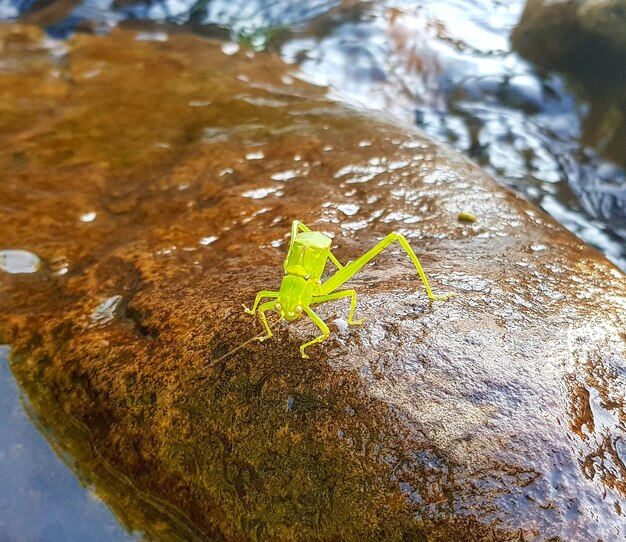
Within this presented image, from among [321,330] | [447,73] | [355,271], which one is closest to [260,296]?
[321,330]

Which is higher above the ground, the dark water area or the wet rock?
the wet rock

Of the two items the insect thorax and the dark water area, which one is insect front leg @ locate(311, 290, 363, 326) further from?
the dark water area

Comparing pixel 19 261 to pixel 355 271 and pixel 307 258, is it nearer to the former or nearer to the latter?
pixel 307 258

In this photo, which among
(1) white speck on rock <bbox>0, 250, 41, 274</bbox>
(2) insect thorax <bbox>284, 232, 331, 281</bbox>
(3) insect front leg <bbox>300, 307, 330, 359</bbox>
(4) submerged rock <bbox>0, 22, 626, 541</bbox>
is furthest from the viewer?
(1) white speck on rock <bbox>0, 250, 41, 274</bbox>

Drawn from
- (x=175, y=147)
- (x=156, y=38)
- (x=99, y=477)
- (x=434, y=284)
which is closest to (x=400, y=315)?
(x=434, y=284)

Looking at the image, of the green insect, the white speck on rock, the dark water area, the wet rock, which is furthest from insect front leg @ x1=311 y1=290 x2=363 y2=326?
the wet rock
